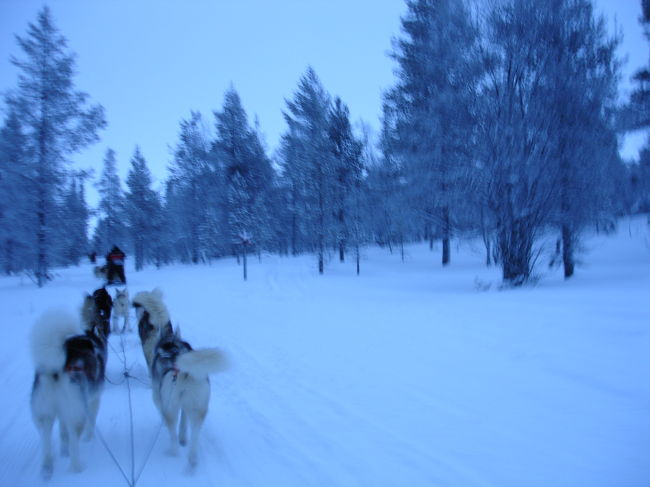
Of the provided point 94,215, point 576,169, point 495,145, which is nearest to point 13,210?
point 94,215

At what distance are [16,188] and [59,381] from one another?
18752 mm

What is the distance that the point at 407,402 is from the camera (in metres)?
4.31

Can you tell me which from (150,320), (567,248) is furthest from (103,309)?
(567,248)

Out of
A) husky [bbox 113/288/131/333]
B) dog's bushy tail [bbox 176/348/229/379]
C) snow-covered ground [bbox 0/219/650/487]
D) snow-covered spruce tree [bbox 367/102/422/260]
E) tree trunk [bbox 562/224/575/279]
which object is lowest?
snow-covered ground [bbox 0/219/650/487]

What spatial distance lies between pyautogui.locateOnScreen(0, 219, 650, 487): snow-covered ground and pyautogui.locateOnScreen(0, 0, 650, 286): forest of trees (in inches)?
159

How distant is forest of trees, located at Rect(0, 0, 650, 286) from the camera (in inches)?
427

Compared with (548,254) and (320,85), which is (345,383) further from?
(320,85)

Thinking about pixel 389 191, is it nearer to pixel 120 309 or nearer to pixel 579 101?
pixel 579 101

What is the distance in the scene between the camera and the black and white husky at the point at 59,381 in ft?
9.48

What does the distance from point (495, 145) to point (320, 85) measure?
14.0m

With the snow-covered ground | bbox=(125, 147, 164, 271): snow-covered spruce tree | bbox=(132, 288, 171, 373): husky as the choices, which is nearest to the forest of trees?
the snow-covered ground

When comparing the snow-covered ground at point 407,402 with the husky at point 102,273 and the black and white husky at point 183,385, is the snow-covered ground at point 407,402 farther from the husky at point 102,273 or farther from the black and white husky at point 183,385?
the husky at point 102,273

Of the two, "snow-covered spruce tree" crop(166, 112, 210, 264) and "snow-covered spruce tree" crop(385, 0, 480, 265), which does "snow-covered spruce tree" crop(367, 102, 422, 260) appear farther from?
"snow-covered spruce tree" crop(166, 112, 210, 264)

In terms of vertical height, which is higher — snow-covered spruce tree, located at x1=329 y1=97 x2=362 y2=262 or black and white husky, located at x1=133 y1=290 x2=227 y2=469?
snow-covered spruce tree, located at x1=329 y1=97 x2=362 y2=262
